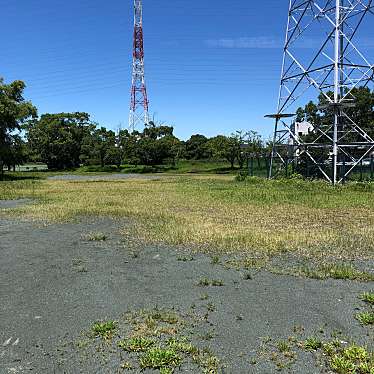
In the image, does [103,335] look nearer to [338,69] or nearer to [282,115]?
[338,69]

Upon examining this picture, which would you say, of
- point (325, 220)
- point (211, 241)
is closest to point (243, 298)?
point (211, 241)

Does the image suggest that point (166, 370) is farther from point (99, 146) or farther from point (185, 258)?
point (99, 146)

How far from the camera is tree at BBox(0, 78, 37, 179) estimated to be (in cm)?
3403

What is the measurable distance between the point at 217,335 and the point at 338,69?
62.5 ft

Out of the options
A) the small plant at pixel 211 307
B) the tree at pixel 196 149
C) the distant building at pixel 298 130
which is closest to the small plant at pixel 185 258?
the small plant at pixel 211 307

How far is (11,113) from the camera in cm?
3391

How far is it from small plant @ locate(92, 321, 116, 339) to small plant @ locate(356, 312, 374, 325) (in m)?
2.46

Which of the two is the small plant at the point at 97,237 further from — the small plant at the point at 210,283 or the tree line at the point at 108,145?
the tree line at the point at 108,145

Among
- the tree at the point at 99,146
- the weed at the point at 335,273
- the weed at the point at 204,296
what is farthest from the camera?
the tree at the point at 99,146

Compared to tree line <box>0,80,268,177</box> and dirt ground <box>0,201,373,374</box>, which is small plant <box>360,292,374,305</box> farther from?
tree line <box>0,80,268,177</box>

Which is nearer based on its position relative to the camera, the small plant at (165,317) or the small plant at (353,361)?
the small plant at (353,361)

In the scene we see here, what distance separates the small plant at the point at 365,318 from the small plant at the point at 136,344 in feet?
6.92

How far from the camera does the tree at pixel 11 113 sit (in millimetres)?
34031

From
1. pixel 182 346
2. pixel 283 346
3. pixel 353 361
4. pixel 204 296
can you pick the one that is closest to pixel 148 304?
pixel 204 296
